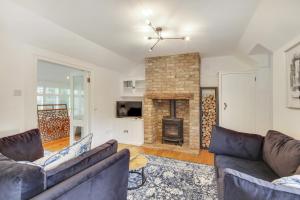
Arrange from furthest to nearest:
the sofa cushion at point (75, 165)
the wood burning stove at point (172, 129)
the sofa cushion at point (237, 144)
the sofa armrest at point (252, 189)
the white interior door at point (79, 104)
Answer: the wood burning stove at point (172, 129) < the white interior door at point (79, 104) < the sofa cushion at point (237, 144) < the sofa cushion at point (75, 165) < the sofa armrest at point (252, 189)

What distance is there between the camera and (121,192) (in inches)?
63.3

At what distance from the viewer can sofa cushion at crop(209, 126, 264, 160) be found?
2.31m

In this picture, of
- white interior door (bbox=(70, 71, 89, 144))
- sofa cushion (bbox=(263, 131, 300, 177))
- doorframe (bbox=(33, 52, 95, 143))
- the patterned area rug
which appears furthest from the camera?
white interior door (bbox=(70, 71, 89, 144))

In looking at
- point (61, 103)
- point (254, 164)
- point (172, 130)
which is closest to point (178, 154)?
point (172, 130)

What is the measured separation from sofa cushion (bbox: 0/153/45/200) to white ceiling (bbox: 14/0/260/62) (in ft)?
6.16

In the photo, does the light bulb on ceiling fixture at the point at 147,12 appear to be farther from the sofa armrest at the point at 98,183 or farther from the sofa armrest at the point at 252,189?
the sofa armrest at the point at 252,189

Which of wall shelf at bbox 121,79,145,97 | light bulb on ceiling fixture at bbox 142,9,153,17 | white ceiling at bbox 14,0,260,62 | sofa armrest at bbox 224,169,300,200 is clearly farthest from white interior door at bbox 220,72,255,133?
sofa armrest at bbox 224,169,300,200

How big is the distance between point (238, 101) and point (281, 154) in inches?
105

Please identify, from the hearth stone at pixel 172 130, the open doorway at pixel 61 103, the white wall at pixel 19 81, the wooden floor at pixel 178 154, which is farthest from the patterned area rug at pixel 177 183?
the open doorway at pixel 61 103

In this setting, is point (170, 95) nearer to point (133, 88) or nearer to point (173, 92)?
point (173, 92)

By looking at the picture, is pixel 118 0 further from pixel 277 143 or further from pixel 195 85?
pixel 195 85

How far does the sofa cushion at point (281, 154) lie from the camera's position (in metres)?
1.54

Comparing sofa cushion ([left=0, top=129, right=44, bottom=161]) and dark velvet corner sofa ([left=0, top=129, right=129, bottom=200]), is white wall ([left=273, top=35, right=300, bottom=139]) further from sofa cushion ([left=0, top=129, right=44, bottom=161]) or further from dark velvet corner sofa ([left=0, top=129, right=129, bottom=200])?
sofa cushion ([left=0, top=129, right=44, bottom=161])

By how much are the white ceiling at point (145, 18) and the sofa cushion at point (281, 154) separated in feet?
5.36
